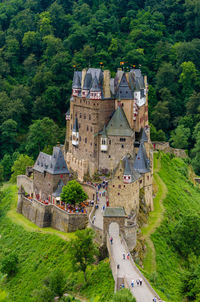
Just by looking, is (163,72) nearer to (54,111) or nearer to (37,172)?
(54,111)

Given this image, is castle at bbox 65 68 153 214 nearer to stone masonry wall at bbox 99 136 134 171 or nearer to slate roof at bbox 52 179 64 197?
stone masonry wall at bbox 99 136 134 171

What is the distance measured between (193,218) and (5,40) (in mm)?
80860

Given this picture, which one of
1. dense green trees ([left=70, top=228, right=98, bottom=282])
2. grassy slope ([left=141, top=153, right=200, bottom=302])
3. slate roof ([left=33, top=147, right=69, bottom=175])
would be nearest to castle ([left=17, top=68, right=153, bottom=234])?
slate roof ([left=33, top=147, right=69, bottom=175])

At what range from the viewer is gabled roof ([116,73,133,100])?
72375mm

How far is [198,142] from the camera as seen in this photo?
100 m

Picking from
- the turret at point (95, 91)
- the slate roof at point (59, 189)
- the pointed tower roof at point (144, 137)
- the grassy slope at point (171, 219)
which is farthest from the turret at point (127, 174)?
the turret at point (95, 91)

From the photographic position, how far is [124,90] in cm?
7256

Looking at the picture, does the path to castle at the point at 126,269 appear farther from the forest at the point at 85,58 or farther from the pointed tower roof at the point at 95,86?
the forest at the point at 85,58

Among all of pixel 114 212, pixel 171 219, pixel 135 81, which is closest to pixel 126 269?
pixel 114 212

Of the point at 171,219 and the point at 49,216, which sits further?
the point at 171,219

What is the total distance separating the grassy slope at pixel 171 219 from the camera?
56222mm

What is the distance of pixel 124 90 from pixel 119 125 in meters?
5.15

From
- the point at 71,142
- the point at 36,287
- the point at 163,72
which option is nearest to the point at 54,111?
the point at 163,72

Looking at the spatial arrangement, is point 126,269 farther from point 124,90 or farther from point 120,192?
point 124,90
